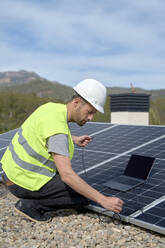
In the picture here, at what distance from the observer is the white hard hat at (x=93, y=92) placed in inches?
185

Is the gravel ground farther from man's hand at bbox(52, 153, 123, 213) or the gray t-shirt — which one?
the gray t-shirt

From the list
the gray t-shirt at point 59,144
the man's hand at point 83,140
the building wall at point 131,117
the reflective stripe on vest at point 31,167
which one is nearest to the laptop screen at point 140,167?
the man's hand at point 83,140

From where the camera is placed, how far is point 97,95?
4793 millimetres

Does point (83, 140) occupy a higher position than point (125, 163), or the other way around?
point (83, 140)

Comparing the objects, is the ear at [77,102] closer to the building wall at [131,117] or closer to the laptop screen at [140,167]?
the laptop screen at [140,167]

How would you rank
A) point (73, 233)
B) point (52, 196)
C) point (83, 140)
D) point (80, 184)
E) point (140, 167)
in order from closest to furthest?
point (80, 184) → point (73, 233) → point (52, 196) → point (140, 167) → point (83, 140)

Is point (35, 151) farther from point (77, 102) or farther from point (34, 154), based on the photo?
point (77, 102)

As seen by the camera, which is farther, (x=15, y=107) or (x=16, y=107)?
(x=15, y=107)

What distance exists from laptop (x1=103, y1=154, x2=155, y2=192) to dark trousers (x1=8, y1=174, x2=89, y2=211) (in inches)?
27.8

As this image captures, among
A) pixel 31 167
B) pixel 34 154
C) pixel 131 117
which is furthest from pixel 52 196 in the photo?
pixel 131 117

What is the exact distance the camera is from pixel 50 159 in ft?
15.9

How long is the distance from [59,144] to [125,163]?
3083 mm

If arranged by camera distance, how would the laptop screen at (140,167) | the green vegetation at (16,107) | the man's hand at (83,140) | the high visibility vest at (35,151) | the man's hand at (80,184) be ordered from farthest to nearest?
the green vegetation at (16,107) < the man's hand at (83,140) < the laptop screen at (140,167) < the high visibility vest at (35,151) < the man's hand at (80,184)

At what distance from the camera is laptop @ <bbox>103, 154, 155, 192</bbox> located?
5300 millimetres
